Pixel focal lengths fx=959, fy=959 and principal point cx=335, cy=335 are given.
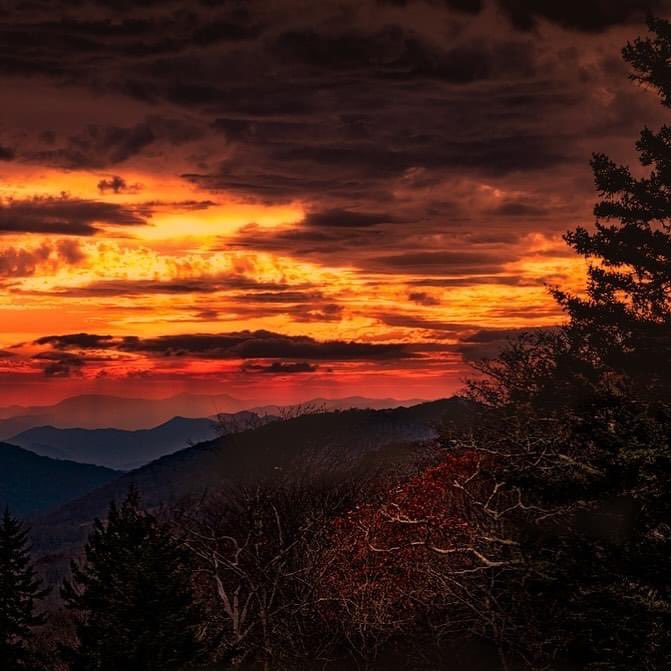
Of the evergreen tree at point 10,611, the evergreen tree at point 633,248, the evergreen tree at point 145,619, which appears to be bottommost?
the evergreen tree at point 10,611

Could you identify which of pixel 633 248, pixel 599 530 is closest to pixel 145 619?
pixel 599 530

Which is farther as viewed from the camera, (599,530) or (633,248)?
(633,248)

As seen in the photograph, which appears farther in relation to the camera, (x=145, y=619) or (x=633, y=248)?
(x=633, y=248)

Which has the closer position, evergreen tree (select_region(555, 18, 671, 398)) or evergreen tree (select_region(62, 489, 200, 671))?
evergreen tree (select_region(62, 489, 200, 671))

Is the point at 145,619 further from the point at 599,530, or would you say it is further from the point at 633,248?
the point at 633,248

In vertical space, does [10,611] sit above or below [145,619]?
below

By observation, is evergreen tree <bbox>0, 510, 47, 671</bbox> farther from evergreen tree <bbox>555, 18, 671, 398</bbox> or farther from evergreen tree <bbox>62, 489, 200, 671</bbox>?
evergreen tree <bbox>555, 18, 671, 398</bbox>

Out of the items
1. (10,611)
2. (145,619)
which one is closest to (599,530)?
(145,619)

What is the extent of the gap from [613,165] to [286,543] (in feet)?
77.7

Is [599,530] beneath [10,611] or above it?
above

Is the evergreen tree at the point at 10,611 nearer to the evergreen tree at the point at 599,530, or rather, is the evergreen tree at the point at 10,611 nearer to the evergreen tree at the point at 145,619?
the evergreen tree at the point at 145,619

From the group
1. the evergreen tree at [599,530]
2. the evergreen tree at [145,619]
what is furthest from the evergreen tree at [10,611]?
the evergreen tree at [599,530]

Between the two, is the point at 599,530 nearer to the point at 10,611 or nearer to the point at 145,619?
the point at 145,619

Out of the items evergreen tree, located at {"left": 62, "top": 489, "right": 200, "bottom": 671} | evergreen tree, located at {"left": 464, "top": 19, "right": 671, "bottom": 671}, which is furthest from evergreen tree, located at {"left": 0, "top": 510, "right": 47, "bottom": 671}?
evergreen tree, located at {"left": 464, "top": 19, "right": 671, "bottom": 671}
